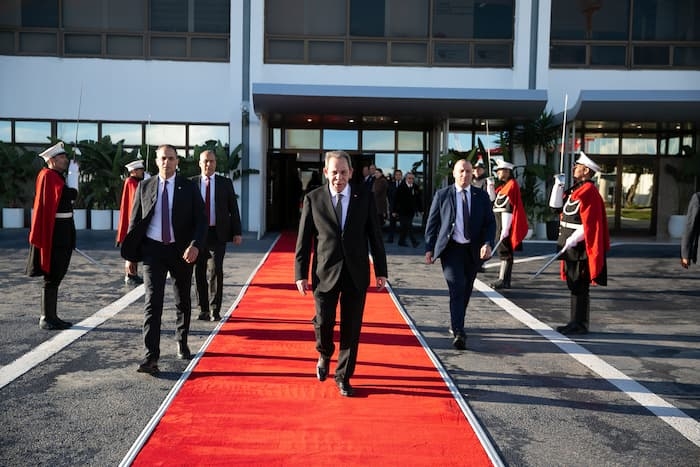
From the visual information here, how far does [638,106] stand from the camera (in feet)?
52.8

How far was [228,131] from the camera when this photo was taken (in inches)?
743

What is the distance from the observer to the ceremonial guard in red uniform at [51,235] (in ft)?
22.6

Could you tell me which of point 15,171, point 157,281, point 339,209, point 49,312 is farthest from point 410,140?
point 339,209

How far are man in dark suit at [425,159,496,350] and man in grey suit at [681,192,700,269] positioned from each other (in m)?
1.87

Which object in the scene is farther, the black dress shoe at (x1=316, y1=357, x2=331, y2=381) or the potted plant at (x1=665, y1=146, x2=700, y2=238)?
the potted plant at (x1=665, y1=146, x2=700, y2=238)

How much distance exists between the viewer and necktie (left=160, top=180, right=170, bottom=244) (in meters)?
5.57

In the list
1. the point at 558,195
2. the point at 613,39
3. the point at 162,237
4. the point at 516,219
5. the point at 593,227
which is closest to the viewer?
the point at 162,237

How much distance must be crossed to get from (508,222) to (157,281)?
19.6ft

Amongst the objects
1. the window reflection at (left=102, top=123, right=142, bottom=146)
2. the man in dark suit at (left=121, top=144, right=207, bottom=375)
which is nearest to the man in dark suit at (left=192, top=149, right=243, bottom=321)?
the man in dark suit at (left=121, top=144, right=207, bottom=375)

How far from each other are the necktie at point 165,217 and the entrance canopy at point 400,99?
10533 millimetres

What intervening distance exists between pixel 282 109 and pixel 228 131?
7.74ft

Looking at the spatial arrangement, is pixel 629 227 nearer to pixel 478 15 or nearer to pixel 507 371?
pixel 478 15

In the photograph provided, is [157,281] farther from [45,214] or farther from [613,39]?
[613,39]

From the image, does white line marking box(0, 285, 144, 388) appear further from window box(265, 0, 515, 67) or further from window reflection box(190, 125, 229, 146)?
window box(265, 0, 515, 67)
